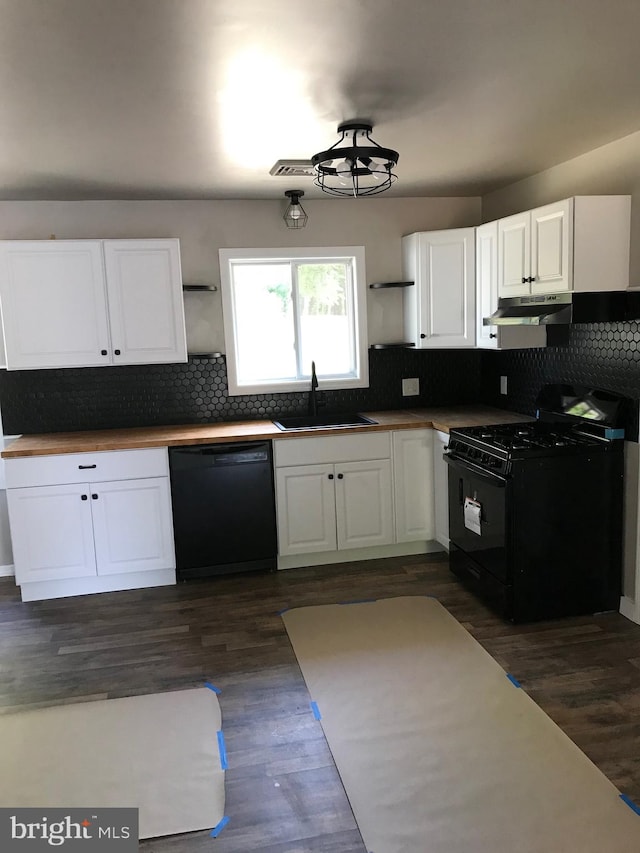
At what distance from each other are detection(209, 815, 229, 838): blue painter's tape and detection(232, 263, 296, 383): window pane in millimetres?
2953

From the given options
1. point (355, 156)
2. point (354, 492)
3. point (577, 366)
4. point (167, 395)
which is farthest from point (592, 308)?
point (167, 395)

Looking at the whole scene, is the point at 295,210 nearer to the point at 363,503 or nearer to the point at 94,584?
the point at 363,503

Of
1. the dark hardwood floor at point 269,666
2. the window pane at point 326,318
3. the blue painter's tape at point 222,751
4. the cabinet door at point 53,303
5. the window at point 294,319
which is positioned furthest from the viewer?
the window pane at point 326,318

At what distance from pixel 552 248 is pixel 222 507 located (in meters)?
2.33

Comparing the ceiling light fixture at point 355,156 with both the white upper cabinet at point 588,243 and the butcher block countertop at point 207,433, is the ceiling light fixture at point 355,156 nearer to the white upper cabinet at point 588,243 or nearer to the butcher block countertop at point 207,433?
the white upper cabinet at point 588,243

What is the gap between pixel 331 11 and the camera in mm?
1788

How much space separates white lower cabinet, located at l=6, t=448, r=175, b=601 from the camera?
388cm

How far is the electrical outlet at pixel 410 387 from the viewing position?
4.91m

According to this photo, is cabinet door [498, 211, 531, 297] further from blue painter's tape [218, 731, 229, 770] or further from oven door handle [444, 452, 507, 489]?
blue painter's tape [218, 731, 229, 770]

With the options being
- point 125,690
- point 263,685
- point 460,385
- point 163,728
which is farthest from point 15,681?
point 460,385

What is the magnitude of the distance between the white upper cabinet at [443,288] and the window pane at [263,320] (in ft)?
2.84

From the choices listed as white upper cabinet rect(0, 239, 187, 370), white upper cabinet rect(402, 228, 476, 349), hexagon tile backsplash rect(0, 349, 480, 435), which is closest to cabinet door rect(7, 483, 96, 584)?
hexagon tile backsplash rect(0, 349, 480, 435)

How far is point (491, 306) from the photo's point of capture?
13.6 feet

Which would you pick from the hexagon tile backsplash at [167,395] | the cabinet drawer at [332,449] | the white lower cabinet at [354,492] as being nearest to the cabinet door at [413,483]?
the white lower cabinet at [354,492]
